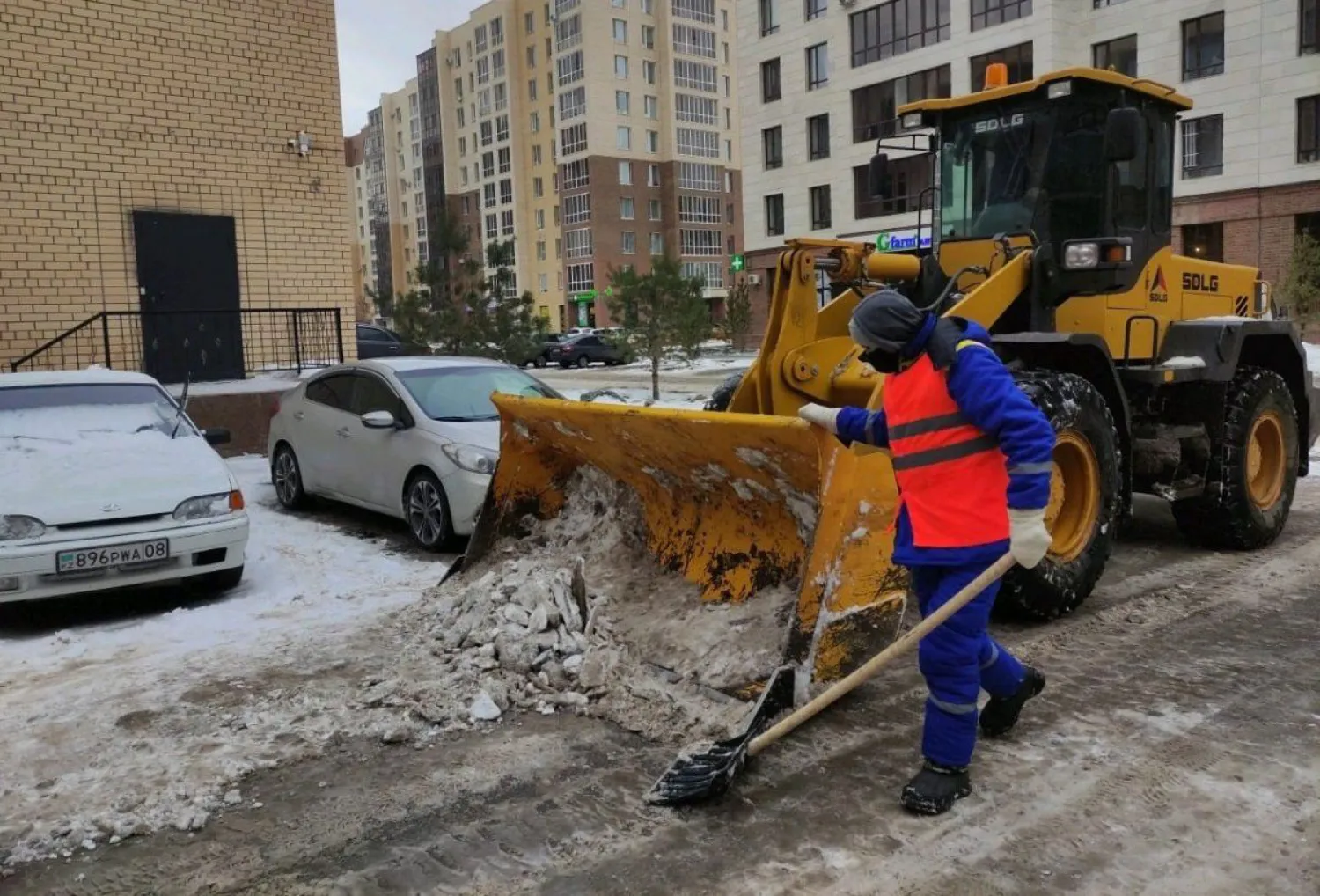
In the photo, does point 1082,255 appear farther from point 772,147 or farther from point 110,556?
point 772,147

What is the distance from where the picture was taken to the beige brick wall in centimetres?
1170

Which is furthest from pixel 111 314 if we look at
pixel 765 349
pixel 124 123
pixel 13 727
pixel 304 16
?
pixel 765 349

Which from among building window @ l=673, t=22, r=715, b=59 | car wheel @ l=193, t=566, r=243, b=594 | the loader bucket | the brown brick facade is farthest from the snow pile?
building window @ l=673, t=22, r=715, b=59

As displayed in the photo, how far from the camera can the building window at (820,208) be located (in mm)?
41312

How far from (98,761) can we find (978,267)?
5.08 meters

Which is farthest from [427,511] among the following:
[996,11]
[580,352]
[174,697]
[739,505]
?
[996,11]

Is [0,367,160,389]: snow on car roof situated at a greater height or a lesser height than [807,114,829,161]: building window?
lesser

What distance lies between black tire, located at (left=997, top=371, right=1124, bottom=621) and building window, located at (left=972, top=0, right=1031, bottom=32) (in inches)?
1304

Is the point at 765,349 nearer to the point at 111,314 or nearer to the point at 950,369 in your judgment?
the point at 950,369

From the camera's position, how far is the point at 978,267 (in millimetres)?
6246

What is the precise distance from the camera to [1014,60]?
35281mm

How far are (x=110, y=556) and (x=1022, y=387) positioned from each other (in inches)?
200

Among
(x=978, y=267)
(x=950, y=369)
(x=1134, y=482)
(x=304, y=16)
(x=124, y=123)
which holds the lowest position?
(x=1134, y=482)

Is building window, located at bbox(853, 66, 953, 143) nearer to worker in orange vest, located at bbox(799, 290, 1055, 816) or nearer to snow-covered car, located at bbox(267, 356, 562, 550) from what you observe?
snow-covered car, located at bbox(267, 356, 562, 550)
